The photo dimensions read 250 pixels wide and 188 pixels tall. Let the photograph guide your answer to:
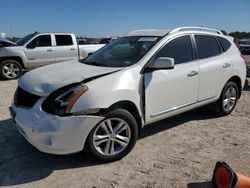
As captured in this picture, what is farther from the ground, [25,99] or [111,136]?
[25,99]

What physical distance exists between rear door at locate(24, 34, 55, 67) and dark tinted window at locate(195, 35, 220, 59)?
7161 millimetres

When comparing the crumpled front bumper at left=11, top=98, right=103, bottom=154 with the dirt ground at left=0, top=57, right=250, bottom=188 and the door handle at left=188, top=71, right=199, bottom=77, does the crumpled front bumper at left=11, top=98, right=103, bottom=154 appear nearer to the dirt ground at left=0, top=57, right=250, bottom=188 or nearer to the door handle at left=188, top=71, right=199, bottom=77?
the dirt ground at left=0, top=57, right=250, bottom=188

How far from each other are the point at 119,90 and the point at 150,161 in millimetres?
1030

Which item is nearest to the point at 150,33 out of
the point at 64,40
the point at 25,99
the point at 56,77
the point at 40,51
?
the point at 56,77

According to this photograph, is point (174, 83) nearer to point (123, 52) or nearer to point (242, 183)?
point (123, 52)

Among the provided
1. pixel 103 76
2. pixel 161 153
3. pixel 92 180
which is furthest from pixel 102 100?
pixel 161 153

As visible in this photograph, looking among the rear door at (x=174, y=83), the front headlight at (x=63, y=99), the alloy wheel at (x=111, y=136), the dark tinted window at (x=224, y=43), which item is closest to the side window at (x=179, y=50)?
the rear door at (x=174, y=83)

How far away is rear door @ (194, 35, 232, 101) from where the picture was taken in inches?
199

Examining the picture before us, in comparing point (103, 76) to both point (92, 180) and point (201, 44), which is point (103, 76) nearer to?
point (92, 180)

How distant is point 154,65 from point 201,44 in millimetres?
1436

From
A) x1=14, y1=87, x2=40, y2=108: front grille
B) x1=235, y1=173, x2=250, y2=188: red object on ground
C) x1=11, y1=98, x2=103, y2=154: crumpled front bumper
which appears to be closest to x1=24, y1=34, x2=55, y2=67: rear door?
x1=14, y1=87, x2=40, y2=108: front grille

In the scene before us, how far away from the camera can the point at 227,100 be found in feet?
19.1

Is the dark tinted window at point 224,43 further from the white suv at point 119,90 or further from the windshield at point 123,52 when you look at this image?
the windshield at point 123,52

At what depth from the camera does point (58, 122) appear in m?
3.44
